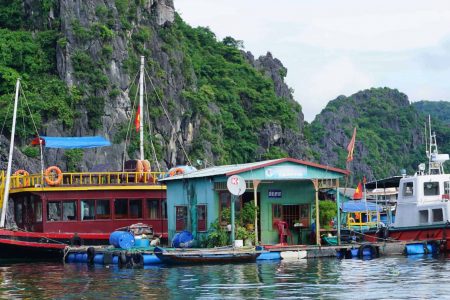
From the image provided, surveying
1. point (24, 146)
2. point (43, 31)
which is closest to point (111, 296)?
point (24, 146)

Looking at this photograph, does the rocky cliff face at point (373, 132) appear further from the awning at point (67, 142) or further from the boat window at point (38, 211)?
the boat window at point (38, 211)

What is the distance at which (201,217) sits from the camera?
104 feet

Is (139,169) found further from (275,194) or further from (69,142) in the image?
(275,194)

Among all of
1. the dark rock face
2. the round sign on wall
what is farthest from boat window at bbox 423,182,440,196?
the dark rock face

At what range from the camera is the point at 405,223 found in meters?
33.1

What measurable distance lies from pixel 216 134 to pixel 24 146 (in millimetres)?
26380

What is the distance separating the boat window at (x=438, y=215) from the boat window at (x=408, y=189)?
1.31m

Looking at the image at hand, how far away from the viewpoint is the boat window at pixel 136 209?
35906 millimetres

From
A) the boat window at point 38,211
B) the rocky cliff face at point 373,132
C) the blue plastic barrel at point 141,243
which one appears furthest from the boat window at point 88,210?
the rocky cliff face at point 373,132

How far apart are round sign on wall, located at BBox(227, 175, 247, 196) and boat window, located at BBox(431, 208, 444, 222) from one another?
7.62m

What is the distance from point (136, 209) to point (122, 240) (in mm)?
5681

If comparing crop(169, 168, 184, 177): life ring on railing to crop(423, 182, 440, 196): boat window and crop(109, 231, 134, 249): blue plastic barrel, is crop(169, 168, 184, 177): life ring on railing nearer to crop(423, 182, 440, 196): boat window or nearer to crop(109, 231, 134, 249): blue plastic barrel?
crop(109, 231, 134, 249): blue plastic barrel

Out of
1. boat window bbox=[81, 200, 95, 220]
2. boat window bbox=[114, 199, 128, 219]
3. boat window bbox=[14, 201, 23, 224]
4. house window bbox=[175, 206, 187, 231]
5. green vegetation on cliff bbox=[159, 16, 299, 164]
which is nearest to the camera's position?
house window bbox=[175, 206, 187, 231]

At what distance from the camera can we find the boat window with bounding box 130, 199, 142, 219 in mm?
35906
